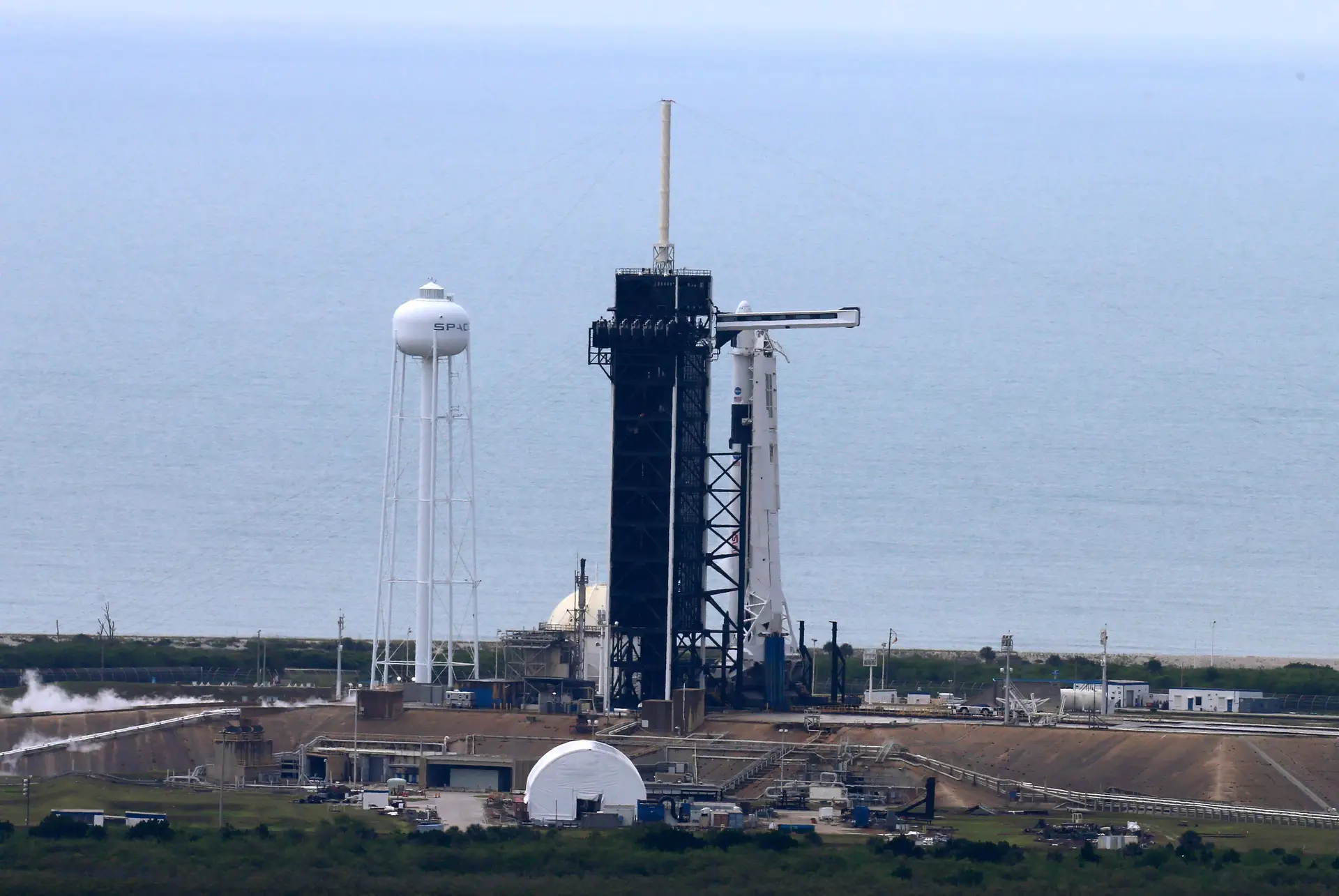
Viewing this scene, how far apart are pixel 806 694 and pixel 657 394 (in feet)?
48.5

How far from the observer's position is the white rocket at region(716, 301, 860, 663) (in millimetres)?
125375

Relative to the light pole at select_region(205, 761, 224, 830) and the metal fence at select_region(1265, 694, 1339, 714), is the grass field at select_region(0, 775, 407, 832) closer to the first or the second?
the light pole at select_region(205, 761, 224, 830)

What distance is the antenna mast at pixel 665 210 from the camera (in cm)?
12588

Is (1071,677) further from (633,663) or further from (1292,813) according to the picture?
(1292,813)

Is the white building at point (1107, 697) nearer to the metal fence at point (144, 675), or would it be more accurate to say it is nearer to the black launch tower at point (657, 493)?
the black launch tower at point (657, 493)

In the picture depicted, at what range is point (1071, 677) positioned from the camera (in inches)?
6270

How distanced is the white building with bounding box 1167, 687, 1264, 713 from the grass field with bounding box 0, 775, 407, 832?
44.8 metres

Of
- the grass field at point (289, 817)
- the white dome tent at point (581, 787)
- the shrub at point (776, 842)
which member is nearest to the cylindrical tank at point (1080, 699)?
the grass field at point (289, 817)

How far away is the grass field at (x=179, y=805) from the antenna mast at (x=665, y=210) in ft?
92.7

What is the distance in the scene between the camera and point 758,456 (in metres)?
126

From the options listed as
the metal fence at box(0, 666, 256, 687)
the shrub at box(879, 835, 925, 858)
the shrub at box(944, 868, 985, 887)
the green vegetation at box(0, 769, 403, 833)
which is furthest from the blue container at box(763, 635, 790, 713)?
the metal fence at box(0, 666, 256, 687)

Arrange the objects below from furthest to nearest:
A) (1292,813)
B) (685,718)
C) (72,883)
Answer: (685,718)
(1292,813)
(72,883)

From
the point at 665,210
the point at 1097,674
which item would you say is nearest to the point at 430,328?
the point at 665,210

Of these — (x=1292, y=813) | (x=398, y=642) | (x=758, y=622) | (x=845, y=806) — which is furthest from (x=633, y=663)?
(x=398, y=642)
